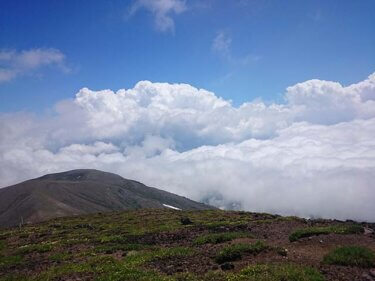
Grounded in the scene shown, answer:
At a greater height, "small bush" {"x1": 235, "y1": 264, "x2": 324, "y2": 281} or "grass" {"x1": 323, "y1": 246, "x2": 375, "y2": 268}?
"grass" {"x1": 323, "y1": 246, "x2": 375, "y2": 268}

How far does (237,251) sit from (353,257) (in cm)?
667

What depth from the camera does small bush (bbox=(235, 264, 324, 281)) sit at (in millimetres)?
19547

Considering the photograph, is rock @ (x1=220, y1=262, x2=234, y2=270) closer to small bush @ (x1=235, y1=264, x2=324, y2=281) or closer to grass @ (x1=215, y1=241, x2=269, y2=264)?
small bush @ (x1=235, y1=264, x2=324, y2=281)

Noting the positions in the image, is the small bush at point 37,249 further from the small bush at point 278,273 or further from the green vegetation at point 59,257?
the small bush at point 278,273

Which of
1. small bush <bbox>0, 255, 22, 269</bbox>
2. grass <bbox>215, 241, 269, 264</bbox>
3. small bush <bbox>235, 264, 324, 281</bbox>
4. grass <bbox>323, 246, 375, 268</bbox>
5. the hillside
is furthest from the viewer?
small bush <bbox>0, 255, 22, 269</bbox>

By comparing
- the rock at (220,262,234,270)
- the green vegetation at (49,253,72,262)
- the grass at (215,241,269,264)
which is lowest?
the green vegetation at (49,253,72,262)

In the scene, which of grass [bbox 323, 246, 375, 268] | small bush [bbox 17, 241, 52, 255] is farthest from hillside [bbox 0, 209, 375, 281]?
small bush [bbox 17, 241, 52, 255]

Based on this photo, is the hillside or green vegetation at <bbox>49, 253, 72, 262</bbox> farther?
green vegetation at <bbox>49, 253, 72, 262</bbox>

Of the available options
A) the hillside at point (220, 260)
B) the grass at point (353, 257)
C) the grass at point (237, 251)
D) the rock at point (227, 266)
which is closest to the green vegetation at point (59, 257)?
the hillside at point (220, 260)

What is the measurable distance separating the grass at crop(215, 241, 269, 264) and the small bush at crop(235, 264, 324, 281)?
2817 millimetres

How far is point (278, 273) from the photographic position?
20203 millimetres

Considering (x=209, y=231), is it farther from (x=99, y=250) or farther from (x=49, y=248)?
(x=49, y=248)

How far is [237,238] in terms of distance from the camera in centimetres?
3238

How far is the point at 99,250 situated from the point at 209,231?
12479 millimetres
